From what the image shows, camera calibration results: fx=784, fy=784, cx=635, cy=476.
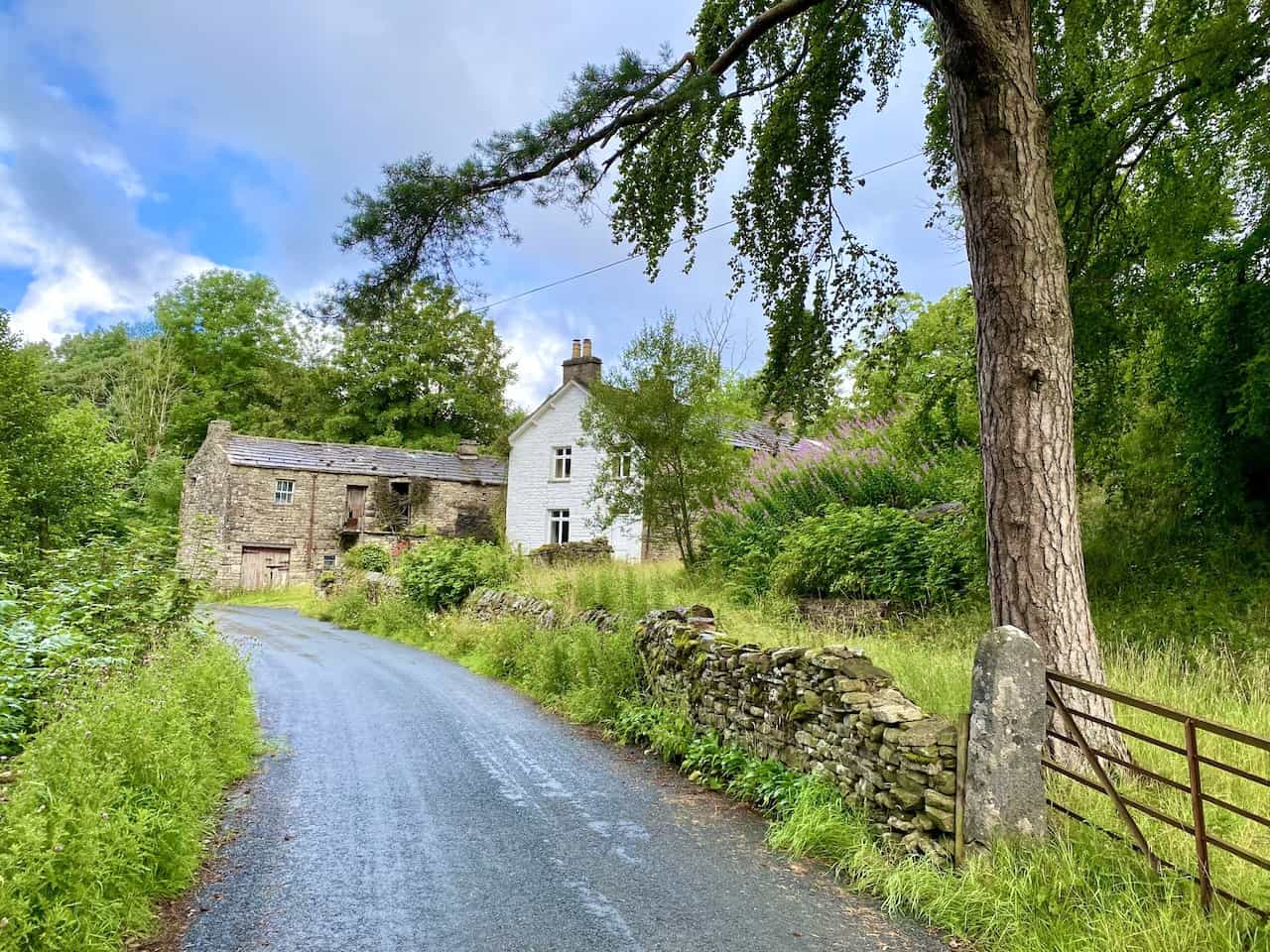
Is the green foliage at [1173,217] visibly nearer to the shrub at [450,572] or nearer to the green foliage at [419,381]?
the shrub at [450,572]

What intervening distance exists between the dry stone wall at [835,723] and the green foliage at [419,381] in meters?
37.3

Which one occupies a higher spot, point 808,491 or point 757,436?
point 757,436

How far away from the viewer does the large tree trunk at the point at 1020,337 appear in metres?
5.20

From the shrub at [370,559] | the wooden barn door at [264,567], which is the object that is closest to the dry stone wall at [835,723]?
the shrub at [370,559]

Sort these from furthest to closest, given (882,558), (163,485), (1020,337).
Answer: (163,485) → (882,558) → (1020,337)

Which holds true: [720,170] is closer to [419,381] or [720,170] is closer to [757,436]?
[757,436]

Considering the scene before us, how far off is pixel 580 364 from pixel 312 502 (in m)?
13.1

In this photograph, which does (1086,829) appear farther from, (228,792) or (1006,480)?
(228,792)

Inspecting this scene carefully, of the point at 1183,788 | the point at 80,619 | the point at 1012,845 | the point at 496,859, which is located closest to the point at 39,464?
the point at 80,619

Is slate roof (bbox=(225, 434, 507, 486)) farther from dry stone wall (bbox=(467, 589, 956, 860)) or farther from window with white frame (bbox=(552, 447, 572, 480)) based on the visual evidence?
dry stone wall (bbox=(467, 589, 956, 860))

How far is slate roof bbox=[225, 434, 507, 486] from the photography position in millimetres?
32500

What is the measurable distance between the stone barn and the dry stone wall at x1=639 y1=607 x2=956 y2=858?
84.0ft

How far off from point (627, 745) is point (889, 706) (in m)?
3.87

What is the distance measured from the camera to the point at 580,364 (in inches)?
1174
